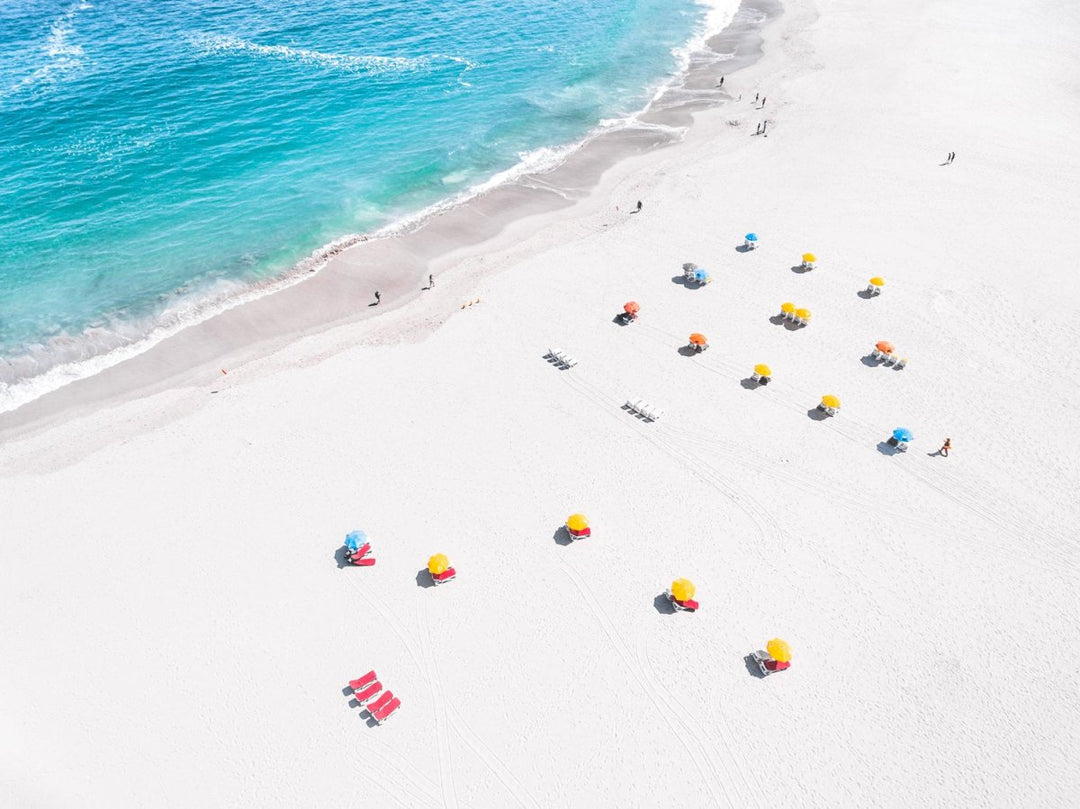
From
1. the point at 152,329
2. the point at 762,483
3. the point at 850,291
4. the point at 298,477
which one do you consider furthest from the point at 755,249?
the point at 152,329

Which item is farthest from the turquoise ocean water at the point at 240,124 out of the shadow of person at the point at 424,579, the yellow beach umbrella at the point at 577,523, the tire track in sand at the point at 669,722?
the tire track in sand at the point at 669,722

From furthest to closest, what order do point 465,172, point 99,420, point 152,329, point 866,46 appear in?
point 866,46 → point 465,172 → point 152,329 → point 99,420

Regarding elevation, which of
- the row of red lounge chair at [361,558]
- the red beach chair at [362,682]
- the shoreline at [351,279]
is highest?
the shoreline at [351,279]

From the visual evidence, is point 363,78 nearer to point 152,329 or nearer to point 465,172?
point 465,172

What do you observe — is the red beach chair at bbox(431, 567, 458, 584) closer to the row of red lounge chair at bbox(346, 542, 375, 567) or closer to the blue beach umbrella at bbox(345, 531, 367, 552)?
the row of red lounge chair at bbox(346, 542, 375, 567)

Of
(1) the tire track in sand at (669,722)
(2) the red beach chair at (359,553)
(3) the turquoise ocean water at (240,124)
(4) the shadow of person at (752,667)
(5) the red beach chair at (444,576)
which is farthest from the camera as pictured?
(3) the turquoise ocean water at (240,124)

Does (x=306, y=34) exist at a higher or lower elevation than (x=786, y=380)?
higher

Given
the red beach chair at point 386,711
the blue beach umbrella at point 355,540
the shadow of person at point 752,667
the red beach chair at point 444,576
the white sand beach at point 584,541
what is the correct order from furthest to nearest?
the blue beach umbrella at point 355,540 < the red beach chair at point 444,576 < the shadow of person at point 752,667 < the red beach chair at point 386,711 < the white sand beach at point 584,541

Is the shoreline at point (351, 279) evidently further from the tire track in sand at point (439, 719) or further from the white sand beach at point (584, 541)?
the tire track in sand at point (439, 719)

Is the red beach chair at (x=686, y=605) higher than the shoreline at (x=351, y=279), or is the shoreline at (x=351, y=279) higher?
the shoreline at (x=351, y=279)
